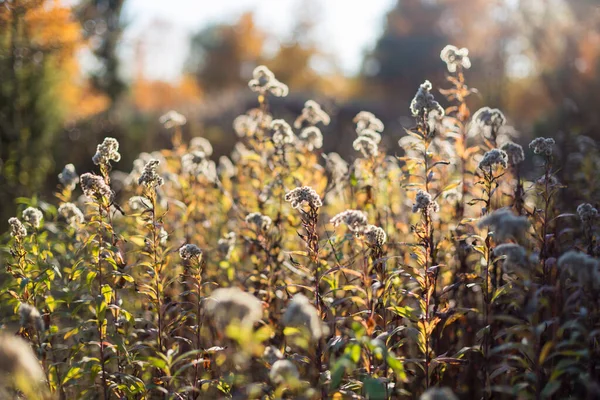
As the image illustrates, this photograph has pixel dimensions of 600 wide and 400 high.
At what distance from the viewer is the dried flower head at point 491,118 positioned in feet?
12.3

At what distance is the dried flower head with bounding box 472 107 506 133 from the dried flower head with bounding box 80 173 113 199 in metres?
2.44

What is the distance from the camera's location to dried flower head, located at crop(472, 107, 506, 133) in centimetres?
376

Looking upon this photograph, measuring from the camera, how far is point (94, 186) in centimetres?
310

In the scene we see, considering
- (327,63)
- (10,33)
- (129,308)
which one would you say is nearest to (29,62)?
(10,33)

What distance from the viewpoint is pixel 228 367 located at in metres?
4.19

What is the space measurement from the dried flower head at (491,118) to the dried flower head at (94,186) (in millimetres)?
2440

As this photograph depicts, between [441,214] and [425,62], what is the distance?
1047 inches

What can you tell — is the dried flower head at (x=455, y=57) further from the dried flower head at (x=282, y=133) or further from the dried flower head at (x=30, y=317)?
the dried flower head at (x=30, y=317)

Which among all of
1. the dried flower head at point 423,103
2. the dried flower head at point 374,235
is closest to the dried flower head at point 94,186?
the dried flower head at point 374,235

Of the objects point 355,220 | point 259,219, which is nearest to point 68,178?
point 259,219

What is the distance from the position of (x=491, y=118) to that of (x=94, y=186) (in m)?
2.55

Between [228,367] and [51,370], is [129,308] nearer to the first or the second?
[228,367]

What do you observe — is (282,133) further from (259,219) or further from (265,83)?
(259,219)

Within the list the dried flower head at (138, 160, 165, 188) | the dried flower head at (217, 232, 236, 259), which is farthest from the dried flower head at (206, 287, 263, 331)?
the dried flower head at (217, 232, 236, 259)
